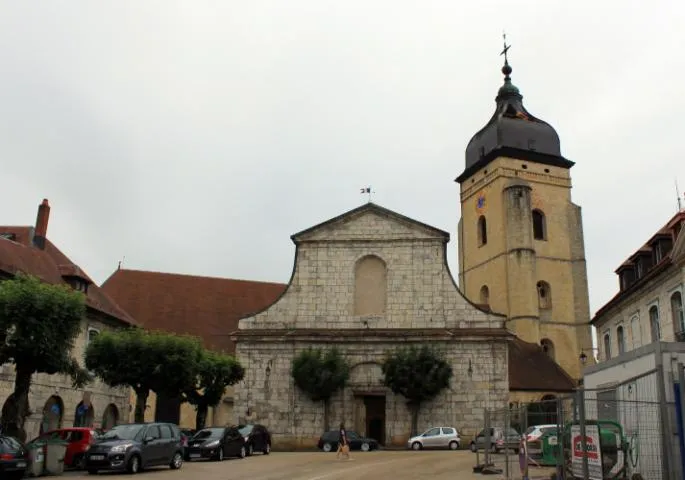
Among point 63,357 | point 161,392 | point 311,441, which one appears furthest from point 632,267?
point 63,357

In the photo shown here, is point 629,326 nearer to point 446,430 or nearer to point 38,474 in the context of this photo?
point 446,430

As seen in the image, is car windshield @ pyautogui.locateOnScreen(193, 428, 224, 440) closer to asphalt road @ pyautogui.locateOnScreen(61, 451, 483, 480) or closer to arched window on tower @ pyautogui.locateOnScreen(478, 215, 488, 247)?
asphalt road @ pyautogui.locateOnScreen(61, 451, 483, 480)

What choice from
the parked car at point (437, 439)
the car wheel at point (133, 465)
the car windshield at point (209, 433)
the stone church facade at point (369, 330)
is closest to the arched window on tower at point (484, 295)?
the stone church facade at point (369, 330)

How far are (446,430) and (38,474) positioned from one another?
17203mm

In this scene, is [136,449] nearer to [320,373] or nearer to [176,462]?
[176,462]

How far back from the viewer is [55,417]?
3164cm

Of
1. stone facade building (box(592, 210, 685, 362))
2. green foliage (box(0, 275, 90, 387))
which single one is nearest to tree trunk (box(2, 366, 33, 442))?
green foliage (box(0, 275, 90, 387))

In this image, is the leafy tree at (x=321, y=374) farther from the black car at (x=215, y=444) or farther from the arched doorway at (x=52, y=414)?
the arched doorway at (x=52, y=414)

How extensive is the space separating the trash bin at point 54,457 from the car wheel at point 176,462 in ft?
9.66

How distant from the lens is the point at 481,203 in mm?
56750

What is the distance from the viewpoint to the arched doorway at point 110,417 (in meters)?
36.4

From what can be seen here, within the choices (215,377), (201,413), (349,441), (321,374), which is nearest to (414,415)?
(349,441)

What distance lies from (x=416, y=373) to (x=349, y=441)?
13.5ft

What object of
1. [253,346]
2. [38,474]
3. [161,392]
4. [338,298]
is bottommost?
[38,474]
